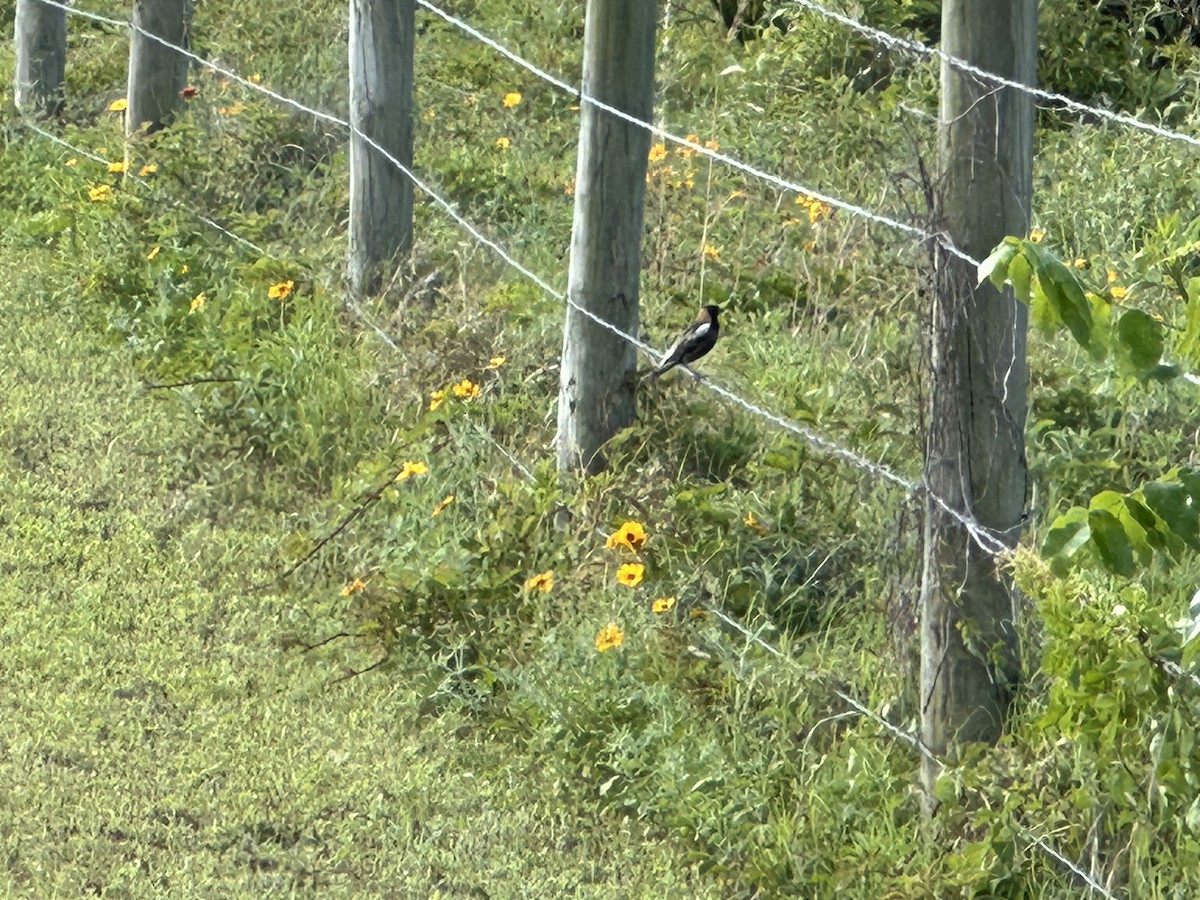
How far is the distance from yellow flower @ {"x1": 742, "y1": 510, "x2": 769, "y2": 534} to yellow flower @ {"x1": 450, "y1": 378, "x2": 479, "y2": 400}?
1216mm

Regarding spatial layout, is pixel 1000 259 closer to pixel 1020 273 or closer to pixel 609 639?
pixel 1020 273

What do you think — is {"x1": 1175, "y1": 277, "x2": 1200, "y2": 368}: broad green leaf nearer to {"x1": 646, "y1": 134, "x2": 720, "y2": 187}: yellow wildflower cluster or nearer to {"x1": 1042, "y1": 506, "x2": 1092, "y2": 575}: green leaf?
{"x1": 1042, "y1": 506, "x2": 1092, "y2": 575}: green leaf

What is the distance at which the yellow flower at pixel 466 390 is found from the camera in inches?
239

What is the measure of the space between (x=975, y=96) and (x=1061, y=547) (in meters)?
1.31

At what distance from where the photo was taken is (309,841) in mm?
4598

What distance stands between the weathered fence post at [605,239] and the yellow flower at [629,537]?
0.47 meters

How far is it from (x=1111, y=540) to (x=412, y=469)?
3.13m

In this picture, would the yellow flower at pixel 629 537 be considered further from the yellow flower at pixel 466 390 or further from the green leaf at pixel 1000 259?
the green leaf at pixel 1000 259

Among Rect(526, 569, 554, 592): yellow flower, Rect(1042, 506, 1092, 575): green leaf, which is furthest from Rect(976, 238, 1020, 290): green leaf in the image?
Rect(526, 569, 554, 592): yellow flower

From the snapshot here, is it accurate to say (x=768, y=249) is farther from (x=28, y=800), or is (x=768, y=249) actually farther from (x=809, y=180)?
(x=28, y=800)

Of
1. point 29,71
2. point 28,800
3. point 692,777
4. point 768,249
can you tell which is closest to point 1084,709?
point 692,777

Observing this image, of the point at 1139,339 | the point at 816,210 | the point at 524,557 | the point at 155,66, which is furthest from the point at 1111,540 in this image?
the point at 155,66

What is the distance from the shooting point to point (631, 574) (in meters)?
5.04

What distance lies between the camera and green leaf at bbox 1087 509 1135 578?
2.82m
